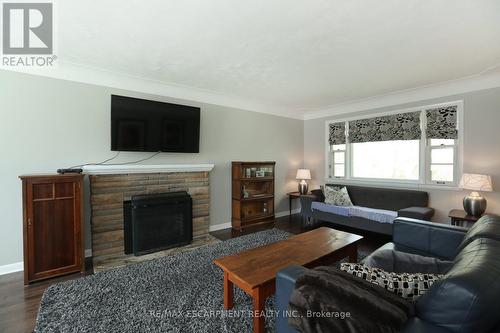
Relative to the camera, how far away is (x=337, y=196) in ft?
15.1

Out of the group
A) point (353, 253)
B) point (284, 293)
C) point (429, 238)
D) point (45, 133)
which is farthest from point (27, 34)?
point (429, 238)

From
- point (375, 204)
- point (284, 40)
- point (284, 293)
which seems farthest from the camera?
point (375, 204)

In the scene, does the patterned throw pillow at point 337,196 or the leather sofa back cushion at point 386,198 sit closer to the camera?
the leather sofa back cushion at point 386,198

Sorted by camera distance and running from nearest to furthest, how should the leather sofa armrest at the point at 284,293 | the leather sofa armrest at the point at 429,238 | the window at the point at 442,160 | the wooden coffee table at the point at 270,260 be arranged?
the leather sofa armrest at the point at 284,293, the wooden coffee table at the point at 270,260, the leather sofa armrest at the point at 429,238, the window at the point at 442,160

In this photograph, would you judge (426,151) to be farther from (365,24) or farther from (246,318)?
(246,318)

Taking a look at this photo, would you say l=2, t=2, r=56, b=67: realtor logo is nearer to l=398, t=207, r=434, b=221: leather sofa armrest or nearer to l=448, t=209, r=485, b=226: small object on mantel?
l=398, t=207, r=434, b=221: leather sofa armrest

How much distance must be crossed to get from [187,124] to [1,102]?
2.14 m

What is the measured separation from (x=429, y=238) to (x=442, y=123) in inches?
97.5

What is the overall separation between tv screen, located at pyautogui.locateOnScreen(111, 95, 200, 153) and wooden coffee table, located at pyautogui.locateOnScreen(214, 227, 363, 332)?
85.9 inches

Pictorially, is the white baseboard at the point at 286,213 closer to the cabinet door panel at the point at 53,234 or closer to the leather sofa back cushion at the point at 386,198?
the leather sofa back cushion at the point at 386,198

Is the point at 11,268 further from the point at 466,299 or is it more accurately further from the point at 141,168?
the point at 466,299

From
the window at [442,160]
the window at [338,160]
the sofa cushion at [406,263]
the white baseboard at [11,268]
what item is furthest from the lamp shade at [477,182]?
the white baseboard at [11,268]

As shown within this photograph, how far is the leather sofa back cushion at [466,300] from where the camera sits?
0.91m

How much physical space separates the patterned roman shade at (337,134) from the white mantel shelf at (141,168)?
2.80 meters
